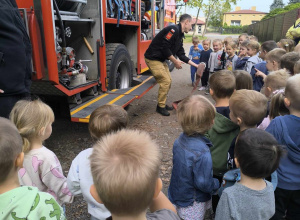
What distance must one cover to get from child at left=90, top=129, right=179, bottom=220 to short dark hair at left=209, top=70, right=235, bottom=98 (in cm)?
165

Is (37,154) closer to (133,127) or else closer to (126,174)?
(126,174)

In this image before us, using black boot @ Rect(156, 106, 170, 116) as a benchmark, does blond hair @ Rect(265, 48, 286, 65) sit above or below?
above

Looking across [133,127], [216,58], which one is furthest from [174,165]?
[216,58]

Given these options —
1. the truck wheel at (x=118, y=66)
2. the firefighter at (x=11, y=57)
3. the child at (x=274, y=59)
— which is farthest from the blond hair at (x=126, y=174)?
the truck wheel at (x=118, y=66)

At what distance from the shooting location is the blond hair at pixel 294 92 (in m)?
1.95

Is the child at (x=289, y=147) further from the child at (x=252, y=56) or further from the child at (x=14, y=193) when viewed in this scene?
the child at (x=252, y=56)

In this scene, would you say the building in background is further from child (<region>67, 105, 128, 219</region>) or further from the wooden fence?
child (<region>67, 105, 128, 219</region>)

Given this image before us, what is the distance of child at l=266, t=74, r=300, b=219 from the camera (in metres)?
1.93

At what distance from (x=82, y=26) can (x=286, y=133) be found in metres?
3.26

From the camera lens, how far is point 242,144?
159 cm

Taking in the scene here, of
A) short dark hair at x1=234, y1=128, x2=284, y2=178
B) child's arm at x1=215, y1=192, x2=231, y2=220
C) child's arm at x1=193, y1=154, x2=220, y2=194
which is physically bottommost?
child's arm at x1=215, y1=192, x2=231, y2=220

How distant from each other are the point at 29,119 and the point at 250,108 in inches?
62.8

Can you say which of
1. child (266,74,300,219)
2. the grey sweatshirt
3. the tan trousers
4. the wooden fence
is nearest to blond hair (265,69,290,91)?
child (266,74,300,219)

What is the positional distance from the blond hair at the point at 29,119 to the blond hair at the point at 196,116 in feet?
3.09
